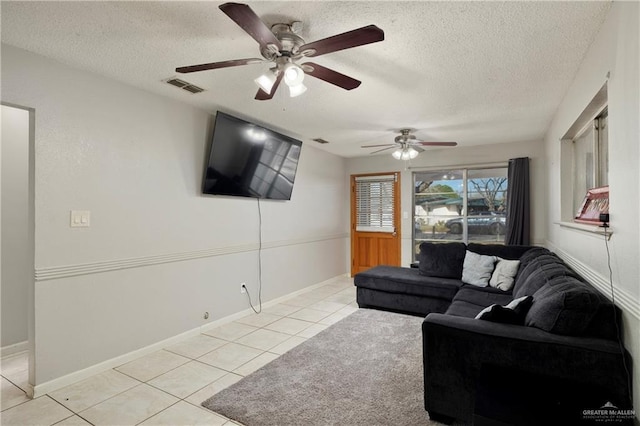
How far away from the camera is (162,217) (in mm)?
3201

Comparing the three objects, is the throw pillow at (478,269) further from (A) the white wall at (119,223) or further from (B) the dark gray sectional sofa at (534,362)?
(A) the white wall at (119,223)

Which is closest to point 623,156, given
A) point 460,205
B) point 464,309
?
point 464,309

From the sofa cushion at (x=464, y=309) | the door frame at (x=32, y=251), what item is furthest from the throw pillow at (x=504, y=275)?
the door frame at (x=32, y=251)

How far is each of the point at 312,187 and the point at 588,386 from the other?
4.39 meters

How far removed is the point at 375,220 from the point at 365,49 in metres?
4.42

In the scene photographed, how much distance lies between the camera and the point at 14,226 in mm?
3072

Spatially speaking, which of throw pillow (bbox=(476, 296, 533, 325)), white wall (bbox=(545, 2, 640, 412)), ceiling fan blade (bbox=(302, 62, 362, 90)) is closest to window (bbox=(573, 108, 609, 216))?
white wall (bbox=(545, 2, 640, 412))

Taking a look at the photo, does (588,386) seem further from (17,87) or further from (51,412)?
(17,87)

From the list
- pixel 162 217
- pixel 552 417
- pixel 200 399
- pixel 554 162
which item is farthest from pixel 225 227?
pixel 554 162

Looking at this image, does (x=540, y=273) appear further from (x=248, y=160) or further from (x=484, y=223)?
(x=248, y=160)

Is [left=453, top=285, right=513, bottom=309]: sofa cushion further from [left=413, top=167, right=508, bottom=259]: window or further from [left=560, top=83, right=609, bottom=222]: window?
[left=413, top=167, right=508, bottom=259]: window

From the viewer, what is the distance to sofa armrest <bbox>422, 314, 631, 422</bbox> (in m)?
1.60

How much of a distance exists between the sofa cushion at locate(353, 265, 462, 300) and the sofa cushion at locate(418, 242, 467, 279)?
130 mm

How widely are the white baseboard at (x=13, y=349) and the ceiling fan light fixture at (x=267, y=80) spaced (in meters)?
3.22
